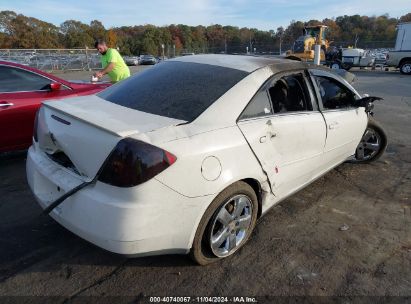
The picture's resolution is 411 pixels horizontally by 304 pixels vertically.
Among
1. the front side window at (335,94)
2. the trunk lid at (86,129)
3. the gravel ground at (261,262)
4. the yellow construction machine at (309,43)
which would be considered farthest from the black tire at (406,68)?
the trunk lid at (86,129)

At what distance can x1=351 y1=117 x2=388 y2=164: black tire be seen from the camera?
200 inches

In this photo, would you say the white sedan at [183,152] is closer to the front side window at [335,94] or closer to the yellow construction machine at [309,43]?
the front side window at [335,94]

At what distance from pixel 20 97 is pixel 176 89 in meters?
2.81

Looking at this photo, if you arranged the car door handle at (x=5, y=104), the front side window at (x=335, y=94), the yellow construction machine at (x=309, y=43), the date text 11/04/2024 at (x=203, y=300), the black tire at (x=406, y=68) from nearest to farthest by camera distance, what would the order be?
the date text 11/04/2024 at (x=203, y=300) < the front side window at (x=335, y=94) < the car door handle at (x=5, y=104) < the black tire at (x=406, y=68) < the yellow construction machine at (x=309, y=43)

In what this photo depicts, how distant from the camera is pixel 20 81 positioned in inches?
196

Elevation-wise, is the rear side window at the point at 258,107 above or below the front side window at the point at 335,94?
above

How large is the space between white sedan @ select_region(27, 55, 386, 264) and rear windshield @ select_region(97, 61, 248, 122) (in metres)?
0.01

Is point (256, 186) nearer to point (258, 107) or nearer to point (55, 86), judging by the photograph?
point (258, 107)

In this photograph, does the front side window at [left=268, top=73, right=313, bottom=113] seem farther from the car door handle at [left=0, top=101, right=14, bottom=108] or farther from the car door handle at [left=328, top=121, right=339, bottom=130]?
the car door handle at [left=0, top=101, right=14, bottom=108]

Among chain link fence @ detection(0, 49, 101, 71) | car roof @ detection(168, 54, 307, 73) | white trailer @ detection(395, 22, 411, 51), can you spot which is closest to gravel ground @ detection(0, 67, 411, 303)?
car roof @ detection(168, 54, 307, 73)

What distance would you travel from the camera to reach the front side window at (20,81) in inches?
190

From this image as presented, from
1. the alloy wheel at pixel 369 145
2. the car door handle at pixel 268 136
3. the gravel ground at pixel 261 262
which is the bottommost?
the gravel ground at pixel 261 262

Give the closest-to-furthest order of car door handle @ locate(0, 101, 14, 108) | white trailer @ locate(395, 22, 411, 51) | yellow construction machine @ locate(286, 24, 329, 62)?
car door handle @ locate(0, 101, 14, 108)
white trailer @ locate(395, 22, 411, 51)
yellow construction machine @ locate(286, 24, 329, 62)

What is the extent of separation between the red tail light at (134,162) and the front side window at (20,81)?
3357mm
